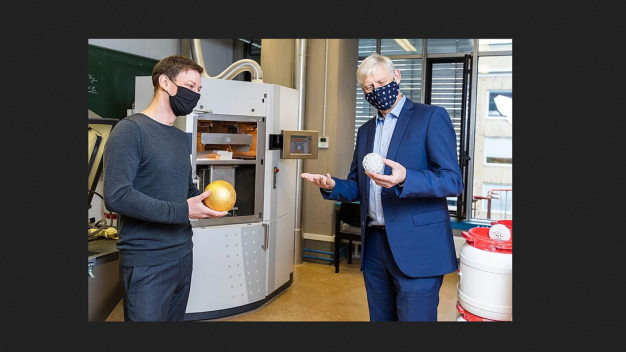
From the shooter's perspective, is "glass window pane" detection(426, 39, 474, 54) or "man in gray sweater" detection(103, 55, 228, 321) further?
"glass window pane" detection(426, 39, 474, 54)

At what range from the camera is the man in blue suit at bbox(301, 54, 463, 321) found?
212cm

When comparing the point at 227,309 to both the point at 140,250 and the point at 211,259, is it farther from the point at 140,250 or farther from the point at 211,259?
the point at 140,250

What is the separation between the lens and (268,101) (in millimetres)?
4367

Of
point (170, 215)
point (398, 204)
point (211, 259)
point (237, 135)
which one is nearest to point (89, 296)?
point (211, 259)

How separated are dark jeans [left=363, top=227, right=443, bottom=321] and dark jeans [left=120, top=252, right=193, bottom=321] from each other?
0.80m

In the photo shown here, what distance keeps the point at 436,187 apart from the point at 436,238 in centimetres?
26

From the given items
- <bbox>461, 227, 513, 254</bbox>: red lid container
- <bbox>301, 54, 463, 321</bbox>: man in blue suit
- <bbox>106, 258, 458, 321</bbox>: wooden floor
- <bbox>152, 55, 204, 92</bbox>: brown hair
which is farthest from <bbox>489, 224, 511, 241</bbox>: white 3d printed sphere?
<bbox>106, 258, 458, 321</bbox>: wooden floor

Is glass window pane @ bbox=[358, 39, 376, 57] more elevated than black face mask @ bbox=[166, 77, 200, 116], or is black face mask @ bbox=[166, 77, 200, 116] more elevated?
glass window pane @ bbox=[358, 39, 376, 57]

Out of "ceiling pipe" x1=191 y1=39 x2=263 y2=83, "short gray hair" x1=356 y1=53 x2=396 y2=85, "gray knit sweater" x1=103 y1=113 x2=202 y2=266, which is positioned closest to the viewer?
"gray knit sweater" x1=103 y1=113 x2=202 y2=266

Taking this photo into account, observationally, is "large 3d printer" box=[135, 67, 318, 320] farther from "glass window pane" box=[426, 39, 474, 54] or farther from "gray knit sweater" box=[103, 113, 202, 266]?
"glass window pane" box=[426, 39, 474, 54]

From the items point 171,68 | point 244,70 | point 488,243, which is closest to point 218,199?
point 171,68

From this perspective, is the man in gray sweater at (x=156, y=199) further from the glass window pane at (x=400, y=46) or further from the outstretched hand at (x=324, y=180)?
the glass window pane at (x=400, y=46)

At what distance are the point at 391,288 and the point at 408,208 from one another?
0.37 metres

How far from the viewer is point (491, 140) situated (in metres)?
7.15
